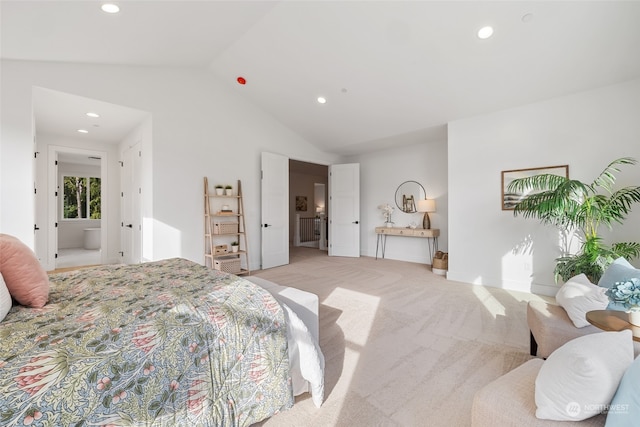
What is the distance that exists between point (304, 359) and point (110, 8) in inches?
133

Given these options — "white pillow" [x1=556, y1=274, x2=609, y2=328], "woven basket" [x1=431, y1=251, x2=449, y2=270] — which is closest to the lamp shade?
"woven basket" [x1=431, y1=251, x2=449, y2=270]

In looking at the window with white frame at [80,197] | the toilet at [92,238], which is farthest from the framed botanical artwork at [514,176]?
the window with white frame at [80,197]

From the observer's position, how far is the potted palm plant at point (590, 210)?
286cm

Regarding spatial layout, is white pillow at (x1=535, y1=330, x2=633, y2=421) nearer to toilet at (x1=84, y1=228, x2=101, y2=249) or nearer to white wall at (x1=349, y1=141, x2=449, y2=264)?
white wall at (x1=349, y1=141, x2=449, y2=264)

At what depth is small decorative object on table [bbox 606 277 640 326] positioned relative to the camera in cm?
145

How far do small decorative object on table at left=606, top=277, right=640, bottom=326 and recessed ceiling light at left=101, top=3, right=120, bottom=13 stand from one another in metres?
4.29

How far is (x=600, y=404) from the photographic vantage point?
3.01 ft

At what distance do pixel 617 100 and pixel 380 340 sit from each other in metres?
4.08

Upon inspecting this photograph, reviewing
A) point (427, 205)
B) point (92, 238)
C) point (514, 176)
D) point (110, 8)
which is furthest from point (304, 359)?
point (92, 238)

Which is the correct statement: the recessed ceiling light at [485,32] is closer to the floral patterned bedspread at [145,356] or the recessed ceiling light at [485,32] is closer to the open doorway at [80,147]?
the floral patterned bedspread at [145,356]

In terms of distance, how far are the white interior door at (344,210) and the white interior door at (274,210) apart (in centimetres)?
151

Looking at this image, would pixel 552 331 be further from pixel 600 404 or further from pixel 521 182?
pixel 521 182

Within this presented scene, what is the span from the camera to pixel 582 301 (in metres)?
1.84

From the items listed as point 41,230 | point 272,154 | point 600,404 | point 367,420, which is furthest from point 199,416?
point 41,230
